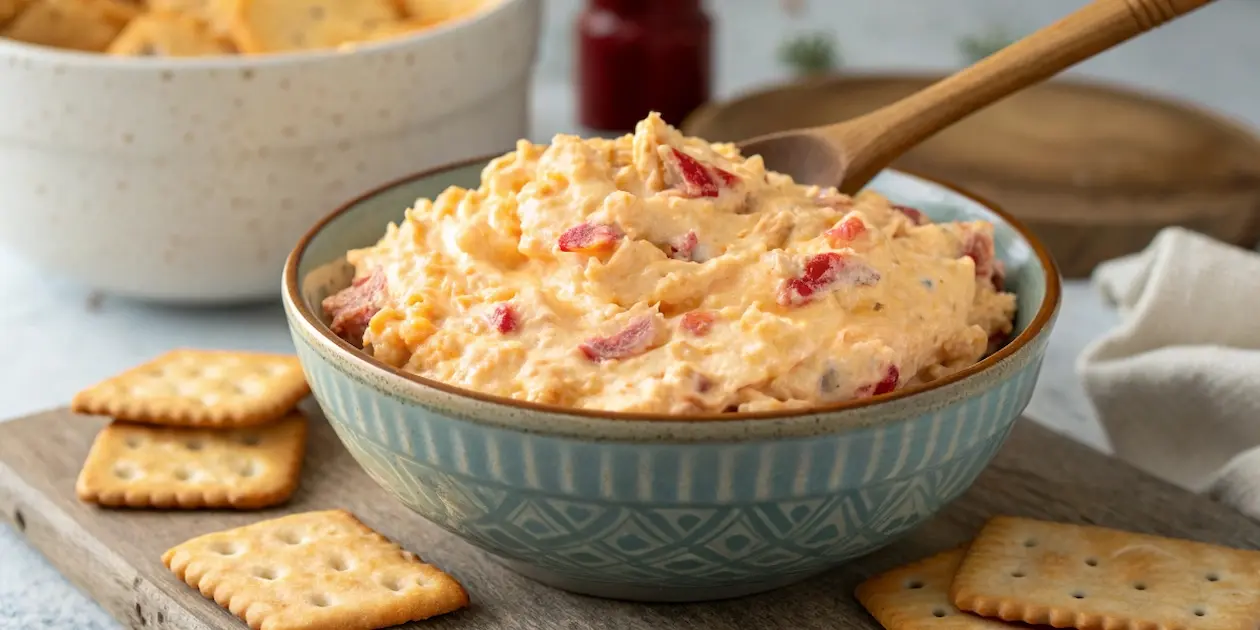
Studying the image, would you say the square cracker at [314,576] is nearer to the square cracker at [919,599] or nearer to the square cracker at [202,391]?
the square cracker at [202,391]

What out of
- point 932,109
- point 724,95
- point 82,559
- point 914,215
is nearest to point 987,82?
point 932,109

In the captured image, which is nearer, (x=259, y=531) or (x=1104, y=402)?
(x=259, y=531)

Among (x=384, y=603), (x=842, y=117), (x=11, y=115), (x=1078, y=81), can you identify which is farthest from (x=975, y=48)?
(x=384, y=603)

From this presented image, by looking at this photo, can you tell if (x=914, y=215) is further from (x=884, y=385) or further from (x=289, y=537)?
(x=289, y=537)

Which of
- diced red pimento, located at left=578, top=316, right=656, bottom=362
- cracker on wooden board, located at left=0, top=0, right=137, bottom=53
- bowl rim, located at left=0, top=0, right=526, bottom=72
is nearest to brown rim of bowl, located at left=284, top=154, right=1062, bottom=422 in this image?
diced red pimento, located at left=578, top=316, right=656, bottom=362

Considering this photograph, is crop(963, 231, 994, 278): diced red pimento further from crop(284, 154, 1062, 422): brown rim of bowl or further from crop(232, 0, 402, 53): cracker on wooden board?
crop(232, 0, 402, 53): cracker on wooden board

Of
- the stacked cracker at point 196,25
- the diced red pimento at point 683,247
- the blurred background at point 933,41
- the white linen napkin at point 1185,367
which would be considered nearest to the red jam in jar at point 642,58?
the blurred background at point 933,41

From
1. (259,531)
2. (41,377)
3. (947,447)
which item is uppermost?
(947,447)

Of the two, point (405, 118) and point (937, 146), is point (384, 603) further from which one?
point (937, 146)
